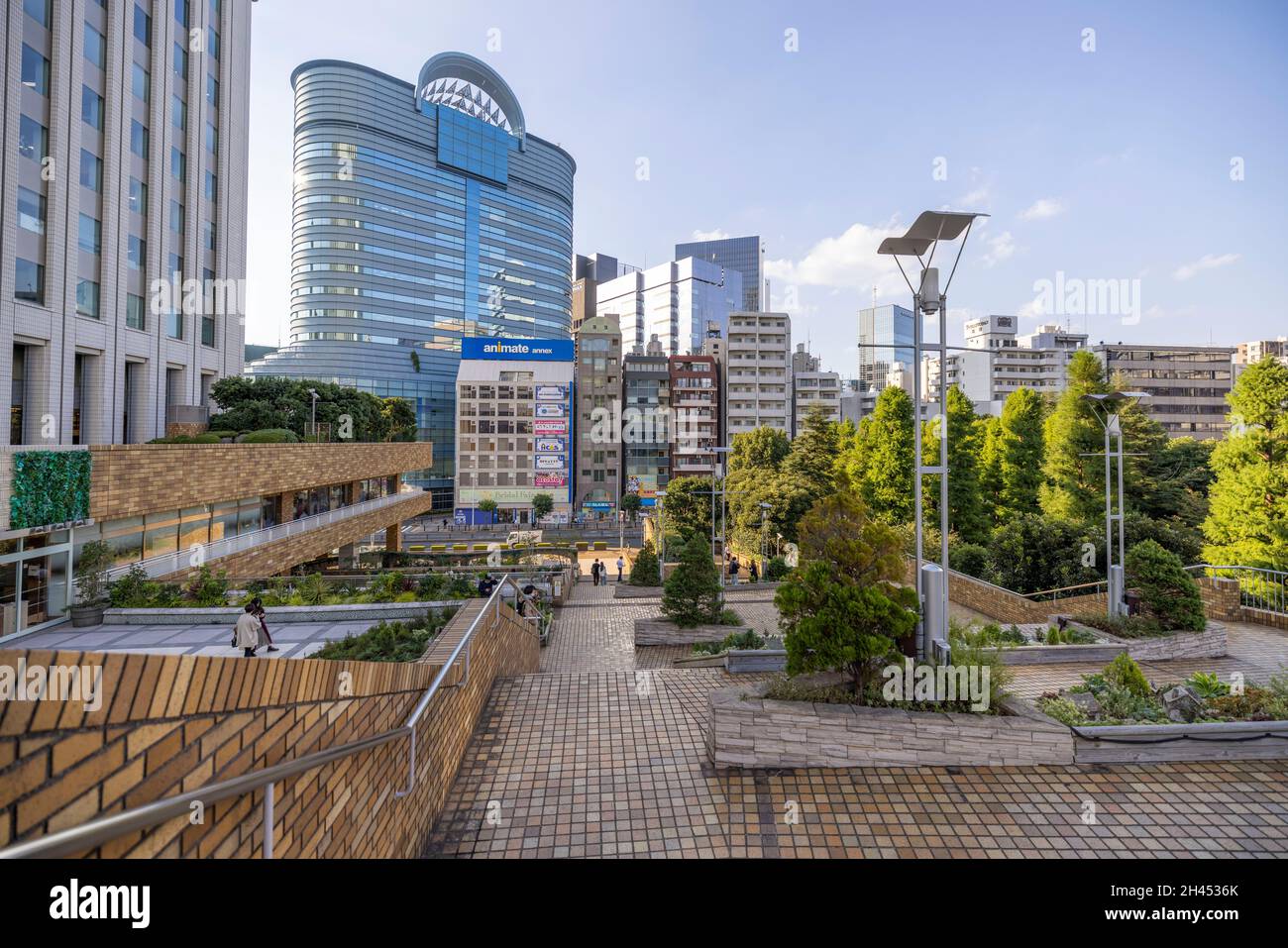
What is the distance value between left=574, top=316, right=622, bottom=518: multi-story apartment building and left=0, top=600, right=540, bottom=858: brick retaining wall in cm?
6673

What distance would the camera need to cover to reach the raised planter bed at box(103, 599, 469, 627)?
10523 mm

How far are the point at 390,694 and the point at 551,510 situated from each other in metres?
62.2

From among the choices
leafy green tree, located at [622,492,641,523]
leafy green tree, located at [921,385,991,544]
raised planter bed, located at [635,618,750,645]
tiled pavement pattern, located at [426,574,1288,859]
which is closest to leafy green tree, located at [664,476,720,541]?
leafy green tree, located at [622,492,641,523]

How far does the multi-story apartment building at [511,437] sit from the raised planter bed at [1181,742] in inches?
2442

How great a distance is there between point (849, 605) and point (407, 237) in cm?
9050

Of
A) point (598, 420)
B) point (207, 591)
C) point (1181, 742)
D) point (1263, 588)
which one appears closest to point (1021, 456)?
point (1263, 588)

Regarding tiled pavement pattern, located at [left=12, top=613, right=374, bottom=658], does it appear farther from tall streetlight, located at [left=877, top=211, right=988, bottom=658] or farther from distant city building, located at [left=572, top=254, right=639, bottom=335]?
distant city building, located at [left=572, top=254, right=639, bottom=335]

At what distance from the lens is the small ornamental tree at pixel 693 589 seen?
15461 millimetres

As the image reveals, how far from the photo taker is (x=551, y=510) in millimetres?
66312

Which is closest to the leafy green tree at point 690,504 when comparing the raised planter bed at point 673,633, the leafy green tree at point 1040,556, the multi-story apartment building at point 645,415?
the leafy green tree at point 1040,556

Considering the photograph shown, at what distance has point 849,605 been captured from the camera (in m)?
6.30

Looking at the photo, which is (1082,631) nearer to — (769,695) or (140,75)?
(769,695)

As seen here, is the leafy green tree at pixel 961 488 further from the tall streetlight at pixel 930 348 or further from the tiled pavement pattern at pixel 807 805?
the tiled pavement pattern at pixel 807 805

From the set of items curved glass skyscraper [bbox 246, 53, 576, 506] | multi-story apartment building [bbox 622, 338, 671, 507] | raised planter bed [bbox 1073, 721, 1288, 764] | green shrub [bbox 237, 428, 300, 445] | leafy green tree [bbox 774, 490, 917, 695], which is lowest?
raised planter bed [bbox 1073, 721, 1288, 764]
